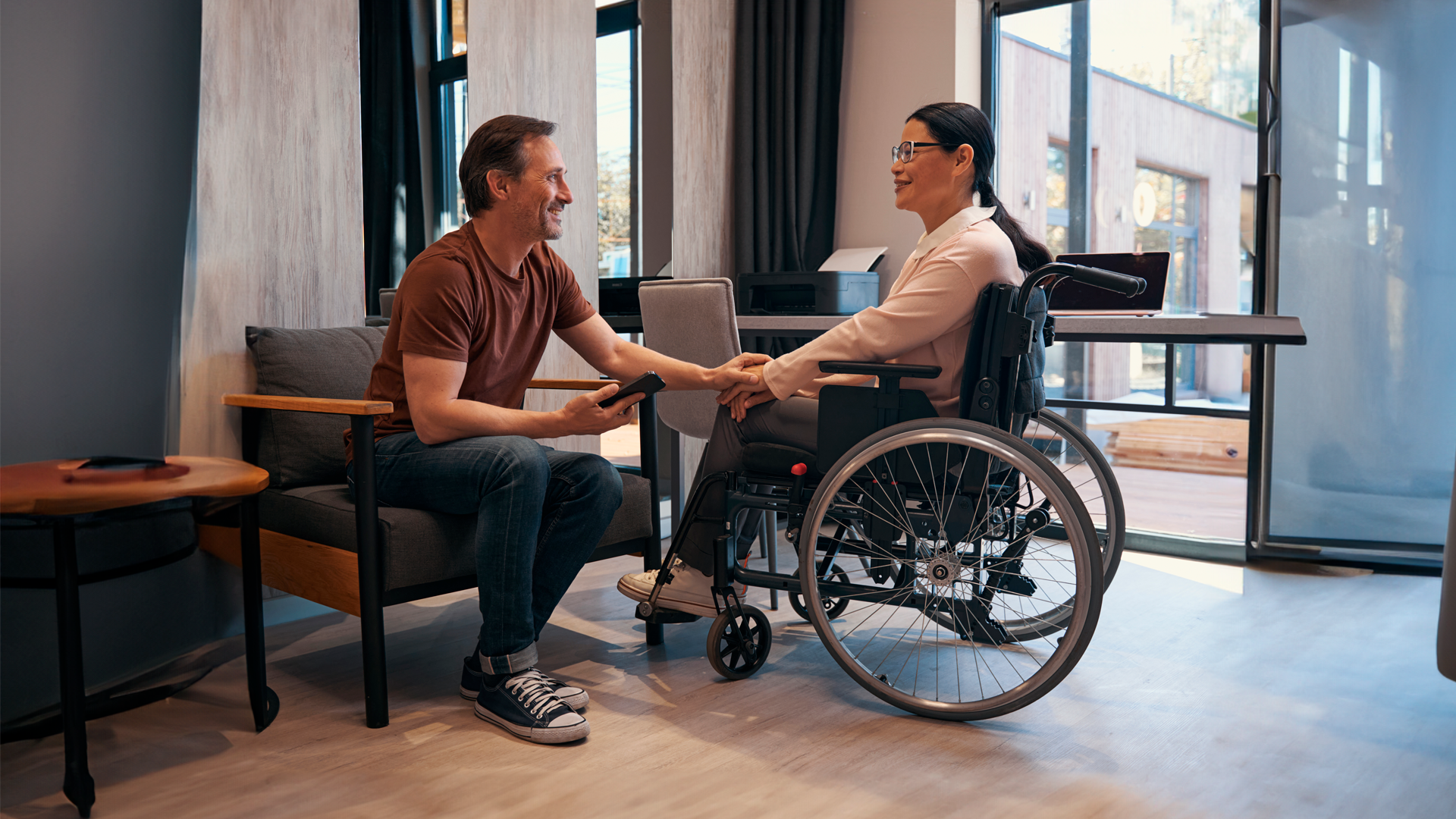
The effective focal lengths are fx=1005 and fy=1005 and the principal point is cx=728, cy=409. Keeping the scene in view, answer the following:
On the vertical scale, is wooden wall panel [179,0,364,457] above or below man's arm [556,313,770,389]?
above

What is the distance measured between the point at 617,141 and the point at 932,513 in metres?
2.14

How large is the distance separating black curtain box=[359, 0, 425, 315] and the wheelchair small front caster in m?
1.29

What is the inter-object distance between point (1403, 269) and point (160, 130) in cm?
331

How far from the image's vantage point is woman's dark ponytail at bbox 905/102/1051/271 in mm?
2016

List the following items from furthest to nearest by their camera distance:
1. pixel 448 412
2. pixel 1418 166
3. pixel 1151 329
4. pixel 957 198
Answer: pixel 1418 166 → pixel 1151 329 → pixel 957 198 → pixel 448 412

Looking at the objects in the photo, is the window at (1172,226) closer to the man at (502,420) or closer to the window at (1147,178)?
the window at (1147,178)

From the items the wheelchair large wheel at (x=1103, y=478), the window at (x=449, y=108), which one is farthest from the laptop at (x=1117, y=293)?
the window at (x=449, y=108)

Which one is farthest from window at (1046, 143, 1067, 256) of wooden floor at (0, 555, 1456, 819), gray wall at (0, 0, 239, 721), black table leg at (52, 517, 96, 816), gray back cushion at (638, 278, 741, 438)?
black table leg at (52, 517, 96, 816)

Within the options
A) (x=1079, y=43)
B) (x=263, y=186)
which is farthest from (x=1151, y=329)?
(x=263, y=186)

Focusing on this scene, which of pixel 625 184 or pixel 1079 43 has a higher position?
pixel 1079 43

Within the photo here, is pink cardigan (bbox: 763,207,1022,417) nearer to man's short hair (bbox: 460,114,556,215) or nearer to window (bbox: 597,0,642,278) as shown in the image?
man's short hair (bbox: 460,114,556,215)

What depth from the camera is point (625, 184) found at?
3.50m

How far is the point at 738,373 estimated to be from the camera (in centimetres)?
202

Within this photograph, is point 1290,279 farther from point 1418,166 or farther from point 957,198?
point 957,198
